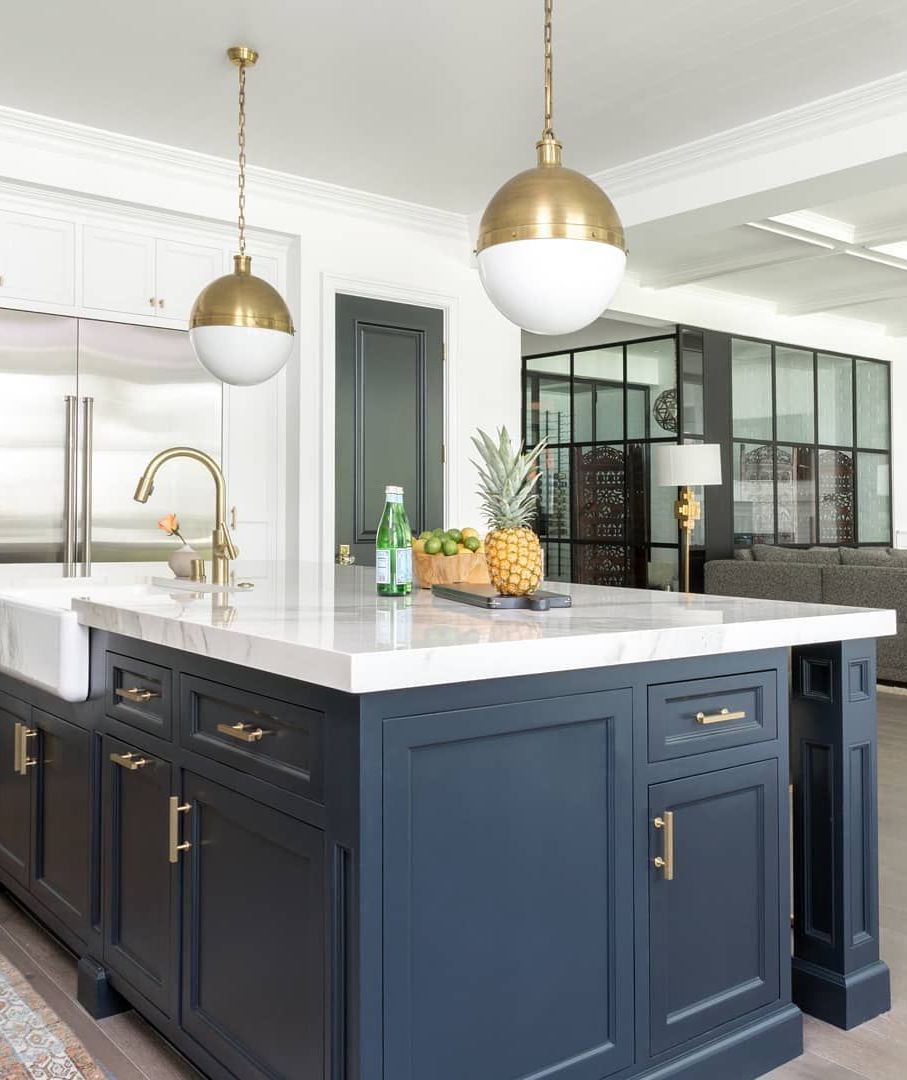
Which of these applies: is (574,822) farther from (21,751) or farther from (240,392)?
(240,392)

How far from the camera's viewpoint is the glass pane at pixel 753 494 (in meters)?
8.25

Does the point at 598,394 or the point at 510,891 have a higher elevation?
the point at 598,394

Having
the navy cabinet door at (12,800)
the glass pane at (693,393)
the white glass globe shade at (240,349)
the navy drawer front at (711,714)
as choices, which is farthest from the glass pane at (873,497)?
the navy cabinet door at (12,800)

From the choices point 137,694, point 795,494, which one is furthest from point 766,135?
point 795,494

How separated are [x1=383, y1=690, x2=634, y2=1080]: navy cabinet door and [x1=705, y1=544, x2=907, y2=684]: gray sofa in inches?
195

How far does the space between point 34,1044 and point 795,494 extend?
784 cm

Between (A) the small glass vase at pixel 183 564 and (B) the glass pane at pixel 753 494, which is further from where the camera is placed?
(B) the glass pane at pixel 753 494

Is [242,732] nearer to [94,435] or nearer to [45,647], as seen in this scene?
[45,647]

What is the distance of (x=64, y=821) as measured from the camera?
7.89 feet

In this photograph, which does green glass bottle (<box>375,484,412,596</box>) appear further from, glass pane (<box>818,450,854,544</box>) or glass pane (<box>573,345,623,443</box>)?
glass pane (<box>818,450,854,544</box>)

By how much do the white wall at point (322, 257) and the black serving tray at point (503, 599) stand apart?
2.85 m

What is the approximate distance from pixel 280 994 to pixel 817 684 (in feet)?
4.18

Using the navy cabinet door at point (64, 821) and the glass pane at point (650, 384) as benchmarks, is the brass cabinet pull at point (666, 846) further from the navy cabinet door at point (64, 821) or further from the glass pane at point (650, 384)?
the glass pane at point (650, 384)

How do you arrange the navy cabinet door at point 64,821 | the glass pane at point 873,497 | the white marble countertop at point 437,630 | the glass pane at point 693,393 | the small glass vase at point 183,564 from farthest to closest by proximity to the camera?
the glass pane at point 873,497
the glass pane at point 693,393
the small glass vase at point 183,564
the navy cabinet door at point 64,821
the white marble countertop at point 437,630
